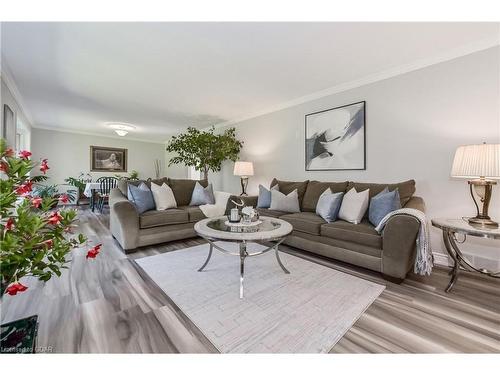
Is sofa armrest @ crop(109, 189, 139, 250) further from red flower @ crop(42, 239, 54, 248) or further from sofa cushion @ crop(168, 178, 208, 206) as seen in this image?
red flower @ crop(42, 239, 54, 248)

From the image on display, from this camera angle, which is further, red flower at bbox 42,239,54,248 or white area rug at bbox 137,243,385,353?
white area rug at bbox 137,243,385,353

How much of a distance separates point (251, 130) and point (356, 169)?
2308mm

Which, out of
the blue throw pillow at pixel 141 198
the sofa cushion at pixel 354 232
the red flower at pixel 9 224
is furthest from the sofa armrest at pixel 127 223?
the sofa cushion at pixel 354 232

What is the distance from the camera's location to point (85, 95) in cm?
368

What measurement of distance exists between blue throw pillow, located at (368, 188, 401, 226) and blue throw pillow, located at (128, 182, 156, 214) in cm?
275

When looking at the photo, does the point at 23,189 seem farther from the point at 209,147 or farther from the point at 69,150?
the point at 69,150

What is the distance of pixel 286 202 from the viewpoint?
3.16 m

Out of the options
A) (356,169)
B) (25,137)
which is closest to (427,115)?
(356,169)

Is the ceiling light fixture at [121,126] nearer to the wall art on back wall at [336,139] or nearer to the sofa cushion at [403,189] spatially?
the wall art on back wall at [336,139]

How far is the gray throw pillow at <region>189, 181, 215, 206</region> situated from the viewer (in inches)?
144

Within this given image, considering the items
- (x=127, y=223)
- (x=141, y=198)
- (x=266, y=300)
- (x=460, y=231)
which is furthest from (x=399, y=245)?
(x=141, y=198)

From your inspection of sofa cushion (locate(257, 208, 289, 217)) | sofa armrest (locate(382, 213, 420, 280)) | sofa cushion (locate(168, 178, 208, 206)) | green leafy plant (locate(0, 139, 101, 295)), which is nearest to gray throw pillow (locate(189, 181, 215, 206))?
sofa cushion (locate(168, 178, 208, 206))

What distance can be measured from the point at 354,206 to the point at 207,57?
7.55ft
